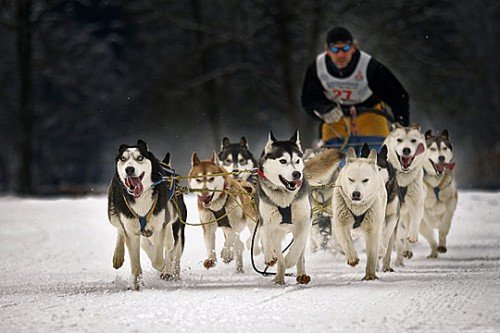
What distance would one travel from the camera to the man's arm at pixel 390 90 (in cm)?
935

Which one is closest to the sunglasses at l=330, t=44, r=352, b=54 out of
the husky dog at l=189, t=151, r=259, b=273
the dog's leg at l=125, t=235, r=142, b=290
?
the husky dog at l=189, t=151, r=259, b=273

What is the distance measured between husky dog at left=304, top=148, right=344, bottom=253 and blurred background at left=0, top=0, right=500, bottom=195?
421 inches

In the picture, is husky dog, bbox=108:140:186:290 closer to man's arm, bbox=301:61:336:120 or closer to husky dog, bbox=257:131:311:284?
husky dog, bbox=257:131:311:284

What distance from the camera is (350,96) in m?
9.55

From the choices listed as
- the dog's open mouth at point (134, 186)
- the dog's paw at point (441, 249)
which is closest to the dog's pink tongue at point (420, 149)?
the dog's paw at point (441, 249)

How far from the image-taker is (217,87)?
23922mm

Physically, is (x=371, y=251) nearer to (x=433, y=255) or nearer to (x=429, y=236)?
(x=433, y=255)

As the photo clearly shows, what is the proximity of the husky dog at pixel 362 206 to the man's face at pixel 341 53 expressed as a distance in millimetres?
2293

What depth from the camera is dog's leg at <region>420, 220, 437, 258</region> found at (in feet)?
30.5

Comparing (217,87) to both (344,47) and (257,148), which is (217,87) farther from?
(344,47)

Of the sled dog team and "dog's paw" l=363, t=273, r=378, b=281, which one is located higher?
the sled dog team

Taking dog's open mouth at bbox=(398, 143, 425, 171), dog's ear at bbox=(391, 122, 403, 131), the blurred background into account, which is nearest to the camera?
dog's open mouth at bbox=(398, 143, 425, 171)

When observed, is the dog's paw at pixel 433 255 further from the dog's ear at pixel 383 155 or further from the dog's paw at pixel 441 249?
the dog's ear at pixel 383 155

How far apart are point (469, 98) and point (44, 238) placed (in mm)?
16144
